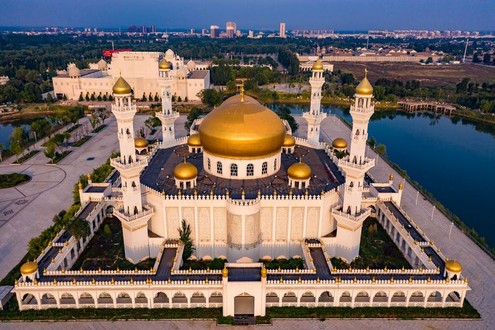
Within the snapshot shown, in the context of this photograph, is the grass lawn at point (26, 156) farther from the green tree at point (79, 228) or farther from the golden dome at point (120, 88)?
the golden dome at point (120, 88)

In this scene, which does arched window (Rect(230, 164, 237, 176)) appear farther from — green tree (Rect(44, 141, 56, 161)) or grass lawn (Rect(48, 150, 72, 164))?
grass lawn (Rect(48, 150, 72, 164))

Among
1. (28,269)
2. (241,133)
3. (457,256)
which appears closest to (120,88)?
(241,133)

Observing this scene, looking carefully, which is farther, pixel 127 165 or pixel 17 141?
pixel 17 141

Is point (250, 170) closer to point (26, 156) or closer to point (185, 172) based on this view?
point (185, 172)

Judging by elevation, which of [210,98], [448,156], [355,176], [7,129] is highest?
[355,176]

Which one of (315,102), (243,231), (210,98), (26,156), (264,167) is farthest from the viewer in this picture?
(210,98)

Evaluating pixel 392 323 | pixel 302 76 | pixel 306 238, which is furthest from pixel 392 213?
pixel 302 76

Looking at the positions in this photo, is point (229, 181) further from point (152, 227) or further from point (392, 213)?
point (392, 213)
